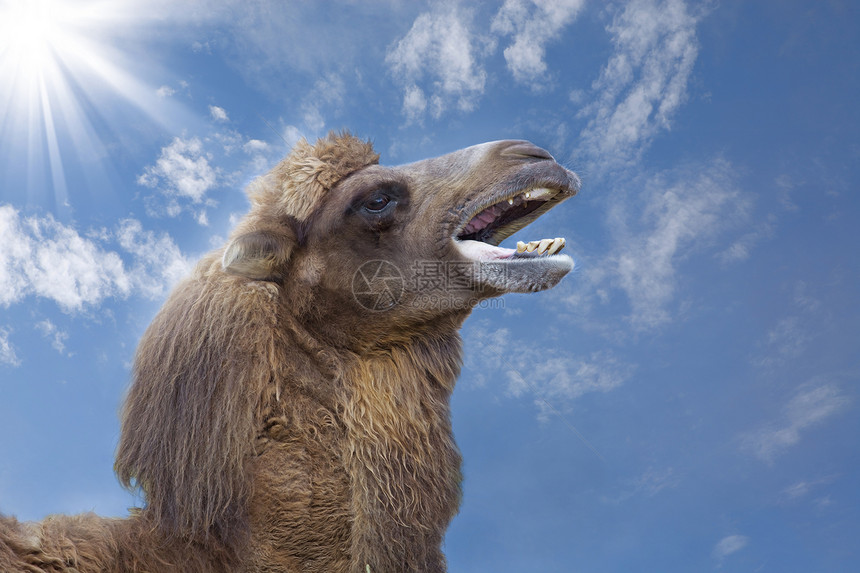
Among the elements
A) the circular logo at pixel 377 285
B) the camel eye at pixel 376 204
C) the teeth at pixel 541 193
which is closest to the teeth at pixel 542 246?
the teeth at pixel 541 193

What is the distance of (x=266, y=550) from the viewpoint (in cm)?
384

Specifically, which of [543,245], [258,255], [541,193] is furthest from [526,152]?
[258,255]

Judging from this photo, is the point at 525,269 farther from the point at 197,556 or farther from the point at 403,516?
the point at 197,556

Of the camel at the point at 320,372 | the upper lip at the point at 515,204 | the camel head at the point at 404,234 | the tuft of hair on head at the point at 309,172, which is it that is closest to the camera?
the camel at the point at 320,372

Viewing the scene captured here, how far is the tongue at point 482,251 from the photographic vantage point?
447 cm

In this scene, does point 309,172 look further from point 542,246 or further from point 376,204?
point 542,246

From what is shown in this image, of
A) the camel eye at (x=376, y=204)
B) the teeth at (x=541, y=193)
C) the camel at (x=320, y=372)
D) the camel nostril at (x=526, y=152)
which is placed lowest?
the camel at (x=320, y=372)

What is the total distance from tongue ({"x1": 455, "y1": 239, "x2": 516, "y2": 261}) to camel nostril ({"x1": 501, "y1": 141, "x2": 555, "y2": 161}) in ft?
1.99

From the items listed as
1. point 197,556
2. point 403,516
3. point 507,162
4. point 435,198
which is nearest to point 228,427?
point 197,556

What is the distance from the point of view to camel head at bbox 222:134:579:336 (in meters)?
4.42

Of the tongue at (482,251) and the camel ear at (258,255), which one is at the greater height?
the tongue at (482,251)

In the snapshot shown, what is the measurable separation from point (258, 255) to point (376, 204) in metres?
0.79

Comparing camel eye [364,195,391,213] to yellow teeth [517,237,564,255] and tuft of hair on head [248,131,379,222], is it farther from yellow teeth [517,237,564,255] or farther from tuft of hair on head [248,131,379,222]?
yellow teeth [517,237,564,255]

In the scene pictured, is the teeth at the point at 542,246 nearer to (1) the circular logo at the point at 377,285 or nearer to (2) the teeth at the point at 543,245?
(2) the teeth at the point at 543,245
